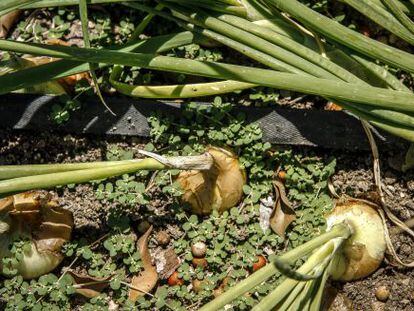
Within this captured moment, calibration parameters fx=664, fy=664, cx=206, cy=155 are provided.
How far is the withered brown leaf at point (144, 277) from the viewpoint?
2.00 m

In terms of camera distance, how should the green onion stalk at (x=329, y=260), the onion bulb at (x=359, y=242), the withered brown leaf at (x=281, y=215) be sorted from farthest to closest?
the withered brown leaf at (x=281, y=215) < the onion bulb at (x=359, y=242) < the green onion stalk at (x=329, y=260)

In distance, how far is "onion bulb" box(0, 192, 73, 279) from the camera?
1927 mm

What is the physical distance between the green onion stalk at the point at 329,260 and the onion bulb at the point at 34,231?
0.59m

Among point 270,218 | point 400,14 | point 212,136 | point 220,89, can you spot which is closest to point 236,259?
point 270,218

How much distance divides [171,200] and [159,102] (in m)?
0.30

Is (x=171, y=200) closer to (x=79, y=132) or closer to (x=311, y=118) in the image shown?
(x=79, y=132)

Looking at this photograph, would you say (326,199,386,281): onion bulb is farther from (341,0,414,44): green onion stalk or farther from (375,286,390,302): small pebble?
(341,0,414,44): green onion stalk

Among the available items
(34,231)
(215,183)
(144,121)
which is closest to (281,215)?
(215,183)

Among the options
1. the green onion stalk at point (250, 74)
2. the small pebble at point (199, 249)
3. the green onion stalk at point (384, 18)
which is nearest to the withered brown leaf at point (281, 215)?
the small pebble at point (199, 249)

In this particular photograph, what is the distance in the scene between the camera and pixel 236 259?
1.99 metres

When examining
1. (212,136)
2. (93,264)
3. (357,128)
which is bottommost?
(93,264)

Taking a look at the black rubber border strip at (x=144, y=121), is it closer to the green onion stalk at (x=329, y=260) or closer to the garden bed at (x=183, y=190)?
the garden bed at (x=183, y=190)

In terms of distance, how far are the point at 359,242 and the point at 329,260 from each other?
0.16 metres

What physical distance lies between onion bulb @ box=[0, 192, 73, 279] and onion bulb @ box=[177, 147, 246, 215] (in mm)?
384
